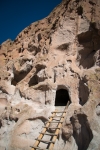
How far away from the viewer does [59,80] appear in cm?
744

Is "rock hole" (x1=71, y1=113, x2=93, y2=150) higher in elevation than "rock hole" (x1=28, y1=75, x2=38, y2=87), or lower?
lower

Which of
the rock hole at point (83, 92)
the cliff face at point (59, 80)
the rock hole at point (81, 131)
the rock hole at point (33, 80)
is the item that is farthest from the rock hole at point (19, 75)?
the rock hole at point (81, 131)

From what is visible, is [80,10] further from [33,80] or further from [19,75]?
[19,75]

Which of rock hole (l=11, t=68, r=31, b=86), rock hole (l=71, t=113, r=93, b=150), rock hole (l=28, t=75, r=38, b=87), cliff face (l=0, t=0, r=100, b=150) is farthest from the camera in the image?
rock hole (l=11, t=68, r=31, b=86)

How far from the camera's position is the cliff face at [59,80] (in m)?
5.26

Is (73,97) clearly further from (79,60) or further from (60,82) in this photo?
(79,60)

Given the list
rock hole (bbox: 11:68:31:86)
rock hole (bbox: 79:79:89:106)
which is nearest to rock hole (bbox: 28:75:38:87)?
rock hole (bbox: 11:68:31:86)

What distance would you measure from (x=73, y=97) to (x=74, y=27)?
4.69 m

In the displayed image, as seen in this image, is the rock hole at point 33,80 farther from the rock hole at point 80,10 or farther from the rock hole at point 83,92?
the rock hole at point 80,10

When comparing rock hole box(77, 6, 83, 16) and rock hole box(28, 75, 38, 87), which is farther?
rock hole box(77, 6, 83, 16)

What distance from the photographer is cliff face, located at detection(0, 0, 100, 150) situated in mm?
5263

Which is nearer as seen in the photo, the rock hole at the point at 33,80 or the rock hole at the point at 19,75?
the rock hole at the point at 33,80

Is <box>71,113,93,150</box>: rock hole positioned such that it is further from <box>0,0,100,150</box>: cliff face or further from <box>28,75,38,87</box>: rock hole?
<box>28,75,38,87</box>: rock hole

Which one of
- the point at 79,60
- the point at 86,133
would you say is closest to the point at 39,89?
the point at 79,60
